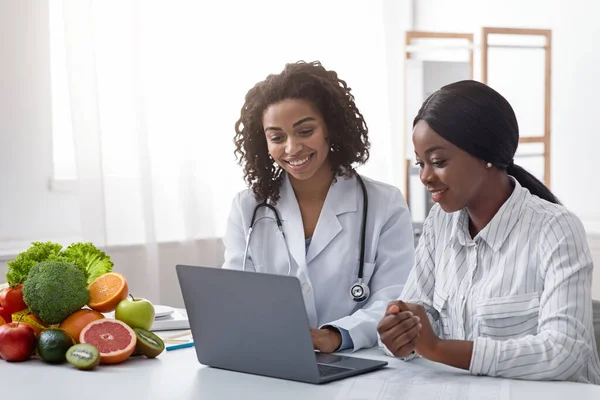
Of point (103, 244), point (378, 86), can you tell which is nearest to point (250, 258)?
point (103, 244)

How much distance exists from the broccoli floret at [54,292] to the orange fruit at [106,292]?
25 millimetres

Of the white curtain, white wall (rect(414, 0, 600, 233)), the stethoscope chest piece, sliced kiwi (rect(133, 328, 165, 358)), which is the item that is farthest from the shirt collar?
white wall (rect(414, 0, 600, 233))

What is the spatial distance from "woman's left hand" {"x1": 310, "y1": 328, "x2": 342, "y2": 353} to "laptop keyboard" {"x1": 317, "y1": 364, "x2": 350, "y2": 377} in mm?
191

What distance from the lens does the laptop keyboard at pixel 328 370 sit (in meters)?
1.68

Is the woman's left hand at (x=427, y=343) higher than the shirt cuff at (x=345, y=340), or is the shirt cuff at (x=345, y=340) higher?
the woman's left hand at (x=427, y=343)

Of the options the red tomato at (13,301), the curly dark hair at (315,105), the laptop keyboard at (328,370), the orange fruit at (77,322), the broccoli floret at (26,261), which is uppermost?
the curly dark hair at (315,105)

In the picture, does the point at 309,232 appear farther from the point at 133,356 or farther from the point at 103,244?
the point at 103,244

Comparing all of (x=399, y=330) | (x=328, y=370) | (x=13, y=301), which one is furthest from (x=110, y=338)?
(x=399, y=330)

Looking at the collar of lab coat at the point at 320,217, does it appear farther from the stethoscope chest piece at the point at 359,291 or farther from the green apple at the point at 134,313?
the green apple at the point at 134,313

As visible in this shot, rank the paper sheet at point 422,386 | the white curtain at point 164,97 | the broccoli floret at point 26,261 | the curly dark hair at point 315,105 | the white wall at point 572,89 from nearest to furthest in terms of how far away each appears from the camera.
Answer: the paper sheet at point 422,386, the broccoli floret at point 26,261, the curly dark hair at point 315,105, the white curtain at point 164,97, the white wall at point 572,89

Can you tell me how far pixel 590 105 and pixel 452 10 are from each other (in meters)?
0.97

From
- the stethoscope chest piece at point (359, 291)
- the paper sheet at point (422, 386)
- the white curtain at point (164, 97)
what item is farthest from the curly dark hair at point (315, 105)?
the white curtain at point (164, 97)

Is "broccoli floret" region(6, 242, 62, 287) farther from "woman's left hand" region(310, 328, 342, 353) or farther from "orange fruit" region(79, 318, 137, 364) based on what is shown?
"woman's left hand" region(310, 328, 342, 353)

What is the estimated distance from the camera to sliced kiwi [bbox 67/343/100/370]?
5.95 ft
